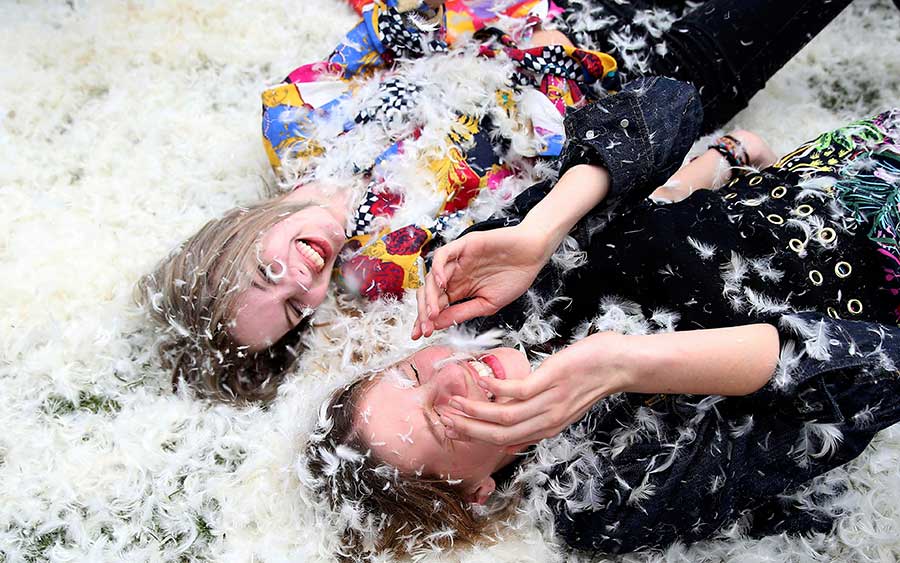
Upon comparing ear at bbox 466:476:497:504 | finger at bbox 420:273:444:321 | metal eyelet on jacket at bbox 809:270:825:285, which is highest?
finger at bbox 420:273:444:321

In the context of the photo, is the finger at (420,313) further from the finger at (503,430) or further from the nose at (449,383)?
the finger at (503,430)

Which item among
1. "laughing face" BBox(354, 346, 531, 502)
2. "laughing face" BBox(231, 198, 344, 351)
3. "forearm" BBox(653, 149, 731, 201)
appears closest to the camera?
"laughing face" BBox(354, 346, 531, 502)

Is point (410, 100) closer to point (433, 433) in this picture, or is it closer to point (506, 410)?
point (433, 433)

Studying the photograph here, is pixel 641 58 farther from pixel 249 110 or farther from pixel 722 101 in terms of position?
pixel 249 110

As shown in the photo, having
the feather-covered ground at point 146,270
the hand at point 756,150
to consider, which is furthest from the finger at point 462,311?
the hand at point 756,150

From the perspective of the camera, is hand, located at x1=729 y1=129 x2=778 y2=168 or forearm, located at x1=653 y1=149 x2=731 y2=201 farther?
hand, located at x1=729 y1=129 x2=778 y2=168

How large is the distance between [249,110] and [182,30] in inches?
17.0

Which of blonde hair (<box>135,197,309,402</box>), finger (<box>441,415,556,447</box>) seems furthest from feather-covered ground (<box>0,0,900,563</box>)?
finger (<box>441,415,556,447</box>)

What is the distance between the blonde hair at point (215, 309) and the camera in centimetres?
189

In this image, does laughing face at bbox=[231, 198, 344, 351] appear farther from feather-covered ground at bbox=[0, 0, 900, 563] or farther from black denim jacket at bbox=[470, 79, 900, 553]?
black denim jacket at bbox=[470, 79, 900, 553]

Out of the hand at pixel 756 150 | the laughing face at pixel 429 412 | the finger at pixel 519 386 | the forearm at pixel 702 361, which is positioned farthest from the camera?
the hand at pixel 756 150

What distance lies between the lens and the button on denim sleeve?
164 centimetres

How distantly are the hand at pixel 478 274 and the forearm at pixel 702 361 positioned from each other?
32cm

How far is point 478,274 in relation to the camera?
1.64 m
